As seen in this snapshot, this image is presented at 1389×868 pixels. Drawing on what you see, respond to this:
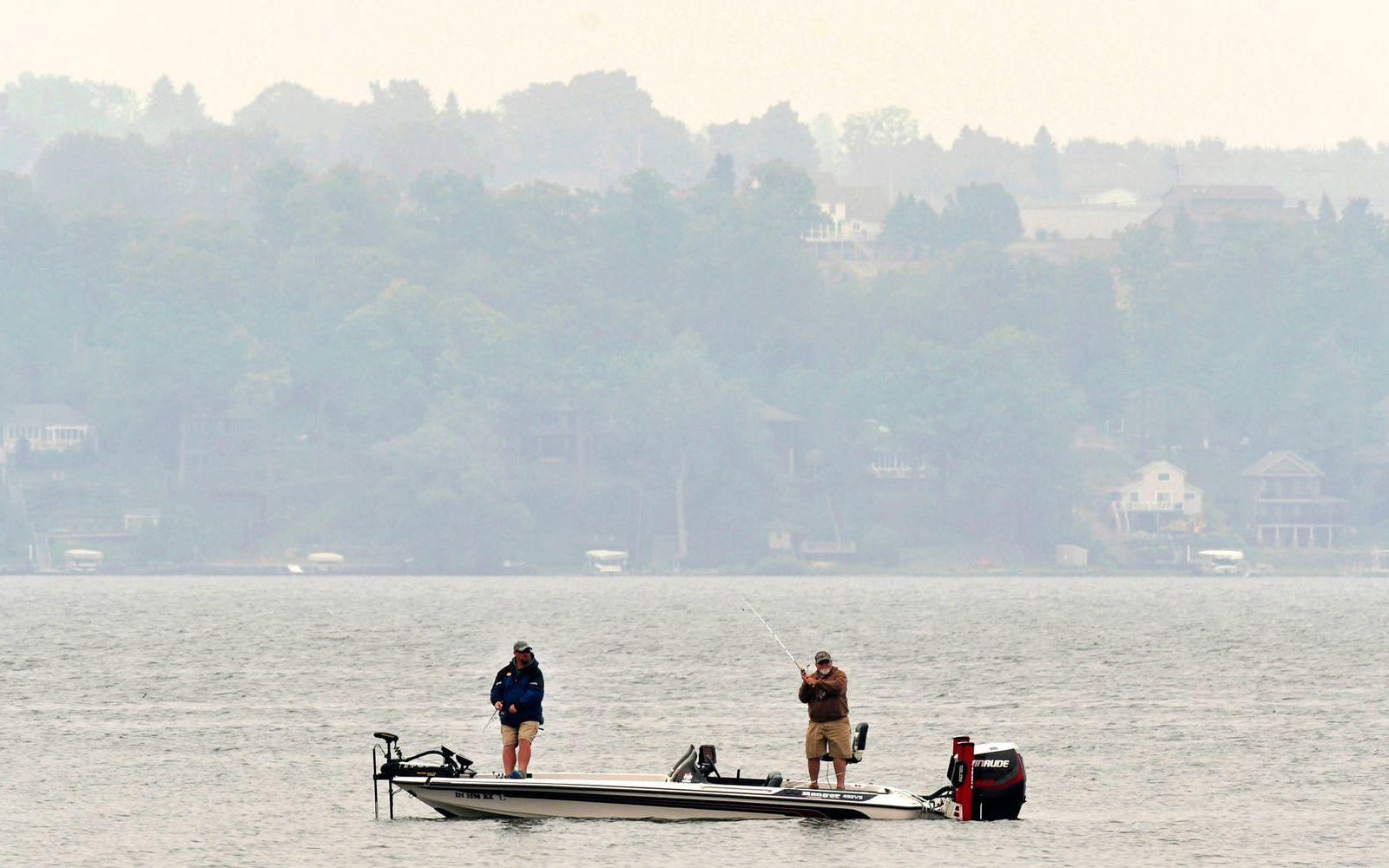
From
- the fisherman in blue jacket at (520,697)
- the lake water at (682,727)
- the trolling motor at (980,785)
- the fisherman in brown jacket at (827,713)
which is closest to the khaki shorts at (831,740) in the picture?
the fisherman in brown jacket at (827,713)

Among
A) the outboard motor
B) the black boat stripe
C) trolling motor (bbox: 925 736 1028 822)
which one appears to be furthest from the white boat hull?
the outboard motor

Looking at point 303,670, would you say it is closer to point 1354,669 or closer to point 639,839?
point 1354,669

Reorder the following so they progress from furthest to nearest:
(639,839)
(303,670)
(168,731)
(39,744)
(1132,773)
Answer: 1. (303,670)
2. (168,731)
3. (39,744)
4. (1132,773)
5. (639,839)

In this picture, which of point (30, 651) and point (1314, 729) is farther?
point (30, 651)

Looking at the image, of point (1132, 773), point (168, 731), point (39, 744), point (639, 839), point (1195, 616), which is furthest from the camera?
point (1195, 616)

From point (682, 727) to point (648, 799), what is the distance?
23736 mm

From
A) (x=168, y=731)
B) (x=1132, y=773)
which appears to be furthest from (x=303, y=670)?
(x=1132, y=773)

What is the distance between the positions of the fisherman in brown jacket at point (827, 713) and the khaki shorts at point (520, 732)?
466cm

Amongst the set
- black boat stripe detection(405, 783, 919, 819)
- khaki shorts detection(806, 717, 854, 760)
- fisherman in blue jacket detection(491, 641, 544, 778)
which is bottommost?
black boat stripe detection(405, 783, 919, 819)

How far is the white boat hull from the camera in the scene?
146ft

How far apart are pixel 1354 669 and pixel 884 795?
191 feet

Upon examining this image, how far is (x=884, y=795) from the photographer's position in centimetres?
4519

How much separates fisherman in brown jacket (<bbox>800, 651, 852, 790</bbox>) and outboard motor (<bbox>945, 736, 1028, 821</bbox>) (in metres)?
2.37

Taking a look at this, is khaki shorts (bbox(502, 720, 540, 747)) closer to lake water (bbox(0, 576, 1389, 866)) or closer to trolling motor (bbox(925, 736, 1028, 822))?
lake water (bbox(0, 576, 1389, 866))
